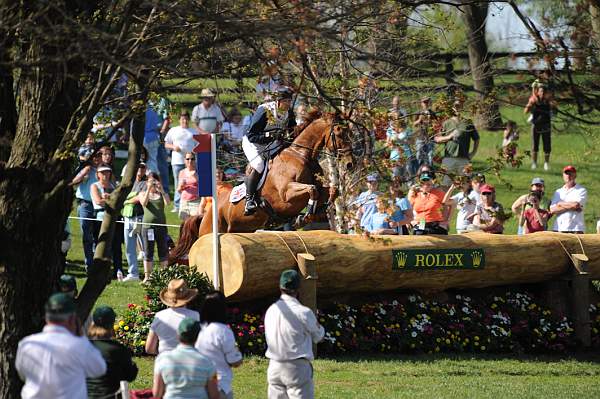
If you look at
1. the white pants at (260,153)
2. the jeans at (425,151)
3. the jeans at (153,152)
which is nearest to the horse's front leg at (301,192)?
the white pants at (260,153)

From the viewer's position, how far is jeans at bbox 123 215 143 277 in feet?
61.8

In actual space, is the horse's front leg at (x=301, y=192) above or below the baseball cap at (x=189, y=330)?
above

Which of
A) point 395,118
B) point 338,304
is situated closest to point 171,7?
point 395,118

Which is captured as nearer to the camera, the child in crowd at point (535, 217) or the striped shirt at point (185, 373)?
the striped shirt at point (185, 373)

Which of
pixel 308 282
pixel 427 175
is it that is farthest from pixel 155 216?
pixel 427 175

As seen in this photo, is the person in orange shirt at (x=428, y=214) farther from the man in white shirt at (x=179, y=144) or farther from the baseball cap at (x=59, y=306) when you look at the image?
the baseball cap at (x=59, y=306)

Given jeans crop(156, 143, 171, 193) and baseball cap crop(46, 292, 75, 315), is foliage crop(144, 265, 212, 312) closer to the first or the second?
baseball cap crop(46, 292, 75, 315)

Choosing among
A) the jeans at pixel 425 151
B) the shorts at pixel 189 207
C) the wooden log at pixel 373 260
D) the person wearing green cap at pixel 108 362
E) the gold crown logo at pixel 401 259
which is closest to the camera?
the person wearing green cap at pixel 108 362

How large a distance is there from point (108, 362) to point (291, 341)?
187 centimetres

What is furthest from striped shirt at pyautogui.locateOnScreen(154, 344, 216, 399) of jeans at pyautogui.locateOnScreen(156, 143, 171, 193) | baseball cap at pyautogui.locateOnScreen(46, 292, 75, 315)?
jeans at pyautogui.locateOnScreen(156, 143, 171, 193)

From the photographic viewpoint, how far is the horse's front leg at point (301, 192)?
1670 centimetres

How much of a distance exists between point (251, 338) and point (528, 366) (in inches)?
149

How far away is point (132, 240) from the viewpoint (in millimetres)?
18906

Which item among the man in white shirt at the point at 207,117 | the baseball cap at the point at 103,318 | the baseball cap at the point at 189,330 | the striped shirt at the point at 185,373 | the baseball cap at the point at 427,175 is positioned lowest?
the striped shirt at the point at 185,373
